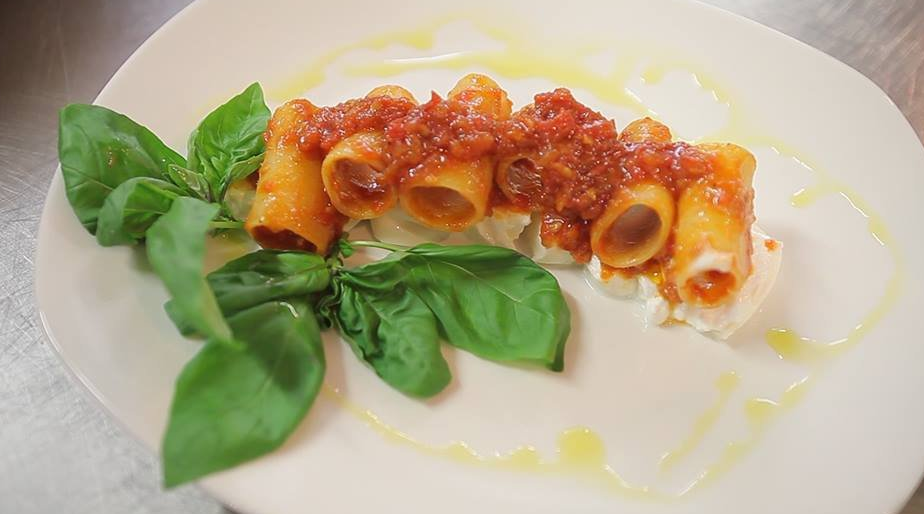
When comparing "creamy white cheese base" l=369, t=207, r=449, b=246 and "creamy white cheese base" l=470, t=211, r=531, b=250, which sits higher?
"creamy white cheese base" l=470, t=211, r=531, b=250

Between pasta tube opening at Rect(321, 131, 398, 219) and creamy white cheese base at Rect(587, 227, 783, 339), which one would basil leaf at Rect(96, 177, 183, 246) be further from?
creamy white cheese base at Rect(587, 227, 783, 339)

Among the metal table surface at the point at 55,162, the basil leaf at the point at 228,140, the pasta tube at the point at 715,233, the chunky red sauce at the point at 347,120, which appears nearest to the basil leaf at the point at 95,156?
the basil leaf at the point at 228,140

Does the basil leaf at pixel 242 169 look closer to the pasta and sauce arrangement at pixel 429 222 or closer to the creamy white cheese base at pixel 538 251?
the pasta and sauce arrangement at pixel 429 222

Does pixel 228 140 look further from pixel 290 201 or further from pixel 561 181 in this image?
pixel 561 181

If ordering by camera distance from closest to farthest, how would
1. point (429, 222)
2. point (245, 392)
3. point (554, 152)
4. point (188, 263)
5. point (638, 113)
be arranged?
point (188, 263) < point (245, 392) < point (554, 152) < point (429, 222) < point (638, 113)

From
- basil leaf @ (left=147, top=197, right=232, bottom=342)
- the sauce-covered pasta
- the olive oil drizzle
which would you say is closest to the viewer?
basil leaf @ (left=147, top=197, right=232, bottom=342)

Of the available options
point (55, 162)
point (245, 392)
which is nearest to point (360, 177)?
point (245, 392)

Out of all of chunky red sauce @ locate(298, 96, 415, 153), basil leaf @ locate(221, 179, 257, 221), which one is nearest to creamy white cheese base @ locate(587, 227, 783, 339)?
chunky red sauce @ locate(298, 96, 415, 153)
